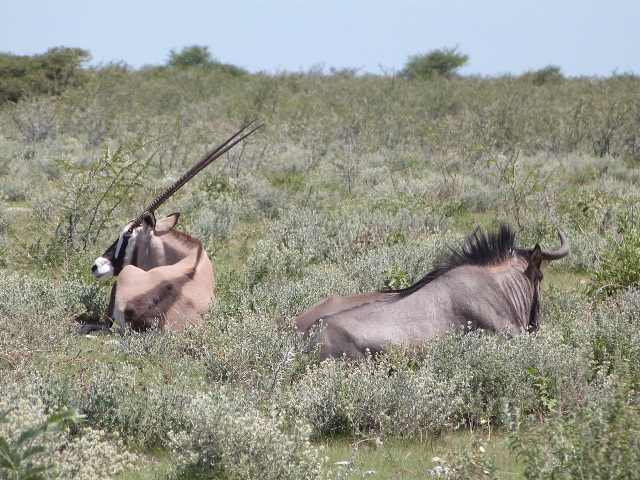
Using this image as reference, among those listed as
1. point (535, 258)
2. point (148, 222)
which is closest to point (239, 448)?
point (535, 258)

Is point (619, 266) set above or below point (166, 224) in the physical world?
below

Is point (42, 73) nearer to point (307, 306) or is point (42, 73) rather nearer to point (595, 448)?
point (307, 306)

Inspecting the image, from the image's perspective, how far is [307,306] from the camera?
7258 millimetres

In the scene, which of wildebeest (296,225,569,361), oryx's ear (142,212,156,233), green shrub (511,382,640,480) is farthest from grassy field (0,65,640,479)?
oryx's ear (142,212,156,233)

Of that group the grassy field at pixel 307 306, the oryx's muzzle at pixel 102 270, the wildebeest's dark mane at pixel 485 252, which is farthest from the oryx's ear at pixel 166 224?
the wildebeest's dark mane at pixel 485 252

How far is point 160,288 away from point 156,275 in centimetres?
22

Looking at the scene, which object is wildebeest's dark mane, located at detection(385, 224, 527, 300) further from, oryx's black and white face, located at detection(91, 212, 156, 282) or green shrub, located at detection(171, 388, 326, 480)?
oryx's black and white face, located at detection(91, 212, 156, 282)

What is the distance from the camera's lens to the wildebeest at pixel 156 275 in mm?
7348

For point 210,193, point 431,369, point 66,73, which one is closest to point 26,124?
point 66,73

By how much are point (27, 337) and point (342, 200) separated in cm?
857

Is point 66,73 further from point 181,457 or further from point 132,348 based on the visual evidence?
point 181,457

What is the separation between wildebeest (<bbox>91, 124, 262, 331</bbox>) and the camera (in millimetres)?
7348

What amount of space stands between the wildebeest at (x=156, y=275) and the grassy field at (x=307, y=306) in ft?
1.01

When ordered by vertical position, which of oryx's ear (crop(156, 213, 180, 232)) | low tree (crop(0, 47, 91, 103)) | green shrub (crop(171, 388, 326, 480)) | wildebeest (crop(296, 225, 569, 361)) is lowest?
green shrub (crop(171, 388, 326, 480))
